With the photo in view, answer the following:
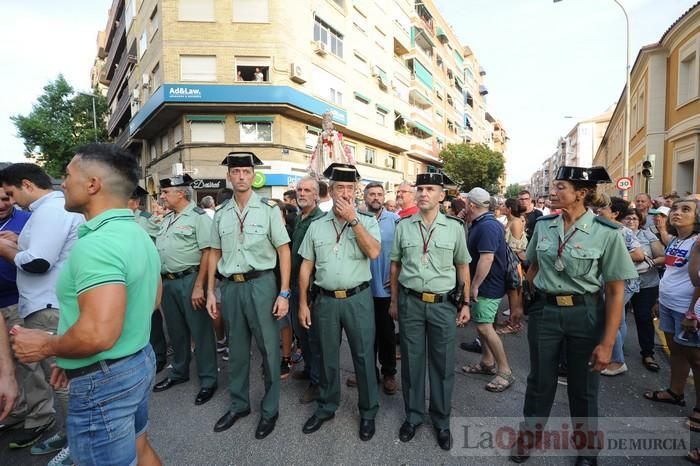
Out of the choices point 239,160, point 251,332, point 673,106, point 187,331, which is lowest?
point 187,331

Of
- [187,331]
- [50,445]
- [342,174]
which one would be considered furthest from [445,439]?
[50,445]

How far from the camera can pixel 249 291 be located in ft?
10.5

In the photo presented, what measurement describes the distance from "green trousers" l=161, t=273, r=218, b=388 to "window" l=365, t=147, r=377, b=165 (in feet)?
75.3

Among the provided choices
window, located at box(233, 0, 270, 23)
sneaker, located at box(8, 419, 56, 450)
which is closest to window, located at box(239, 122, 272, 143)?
window, located at box(233, 0, 270, 23)

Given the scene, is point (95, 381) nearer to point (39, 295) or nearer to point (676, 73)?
point (39, 295)

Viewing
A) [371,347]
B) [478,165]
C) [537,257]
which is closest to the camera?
[537,257]

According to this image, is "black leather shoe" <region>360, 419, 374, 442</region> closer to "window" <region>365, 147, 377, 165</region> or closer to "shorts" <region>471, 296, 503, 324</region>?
"shorts" <region>471, 296, 503, 324</region>

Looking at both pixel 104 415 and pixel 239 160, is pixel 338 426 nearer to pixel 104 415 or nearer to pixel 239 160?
pixel 104 415

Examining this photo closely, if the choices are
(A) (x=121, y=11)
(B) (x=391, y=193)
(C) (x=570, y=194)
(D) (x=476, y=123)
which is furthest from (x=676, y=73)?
(D) (x=476, y=123)

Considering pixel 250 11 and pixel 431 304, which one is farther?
pixel 250 11

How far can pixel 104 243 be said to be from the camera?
1.58 metres

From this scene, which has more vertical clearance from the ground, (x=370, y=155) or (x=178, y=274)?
(x=370, y=155)

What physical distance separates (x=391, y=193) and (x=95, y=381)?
91.5ft

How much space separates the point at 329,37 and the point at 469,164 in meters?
19.0
